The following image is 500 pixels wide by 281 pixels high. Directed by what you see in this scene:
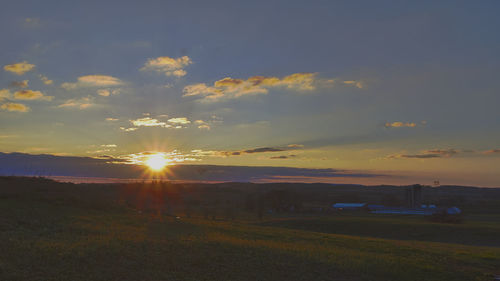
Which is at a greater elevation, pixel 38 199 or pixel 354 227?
pixel 38 199

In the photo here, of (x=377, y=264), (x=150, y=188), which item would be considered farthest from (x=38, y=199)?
(x=150, y=188)

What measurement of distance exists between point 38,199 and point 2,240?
57.9ft

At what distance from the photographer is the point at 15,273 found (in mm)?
12281

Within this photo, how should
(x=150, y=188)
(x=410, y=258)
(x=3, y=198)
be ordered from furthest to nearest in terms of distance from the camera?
1. (x=150, y=188)
2. (x=3, y=198)
3. (x=410, y=258)

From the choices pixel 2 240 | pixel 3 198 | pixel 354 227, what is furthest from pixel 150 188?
pixel 2 240

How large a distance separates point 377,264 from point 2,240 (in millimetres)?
16869

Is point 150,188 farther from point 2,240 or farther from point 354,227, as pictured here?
point 2,240

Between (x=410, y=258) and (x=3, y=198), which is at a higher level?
(x=3, y=198)

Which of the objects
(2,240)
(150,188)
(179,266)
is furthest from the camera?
(150,188)

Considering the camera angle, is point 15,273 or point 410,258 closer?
point 15,273

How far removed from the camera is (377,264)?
18781mm

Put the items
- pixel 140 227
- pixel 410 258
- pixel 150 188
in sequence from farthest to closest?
pixel 150 188 < pixel 140 227 < pixel 410 258

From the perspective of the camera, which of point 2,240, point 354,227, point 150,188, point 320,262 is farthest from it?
point 150,188

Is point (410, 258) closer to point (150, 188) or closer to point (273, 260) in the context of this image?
point (273, 260)
